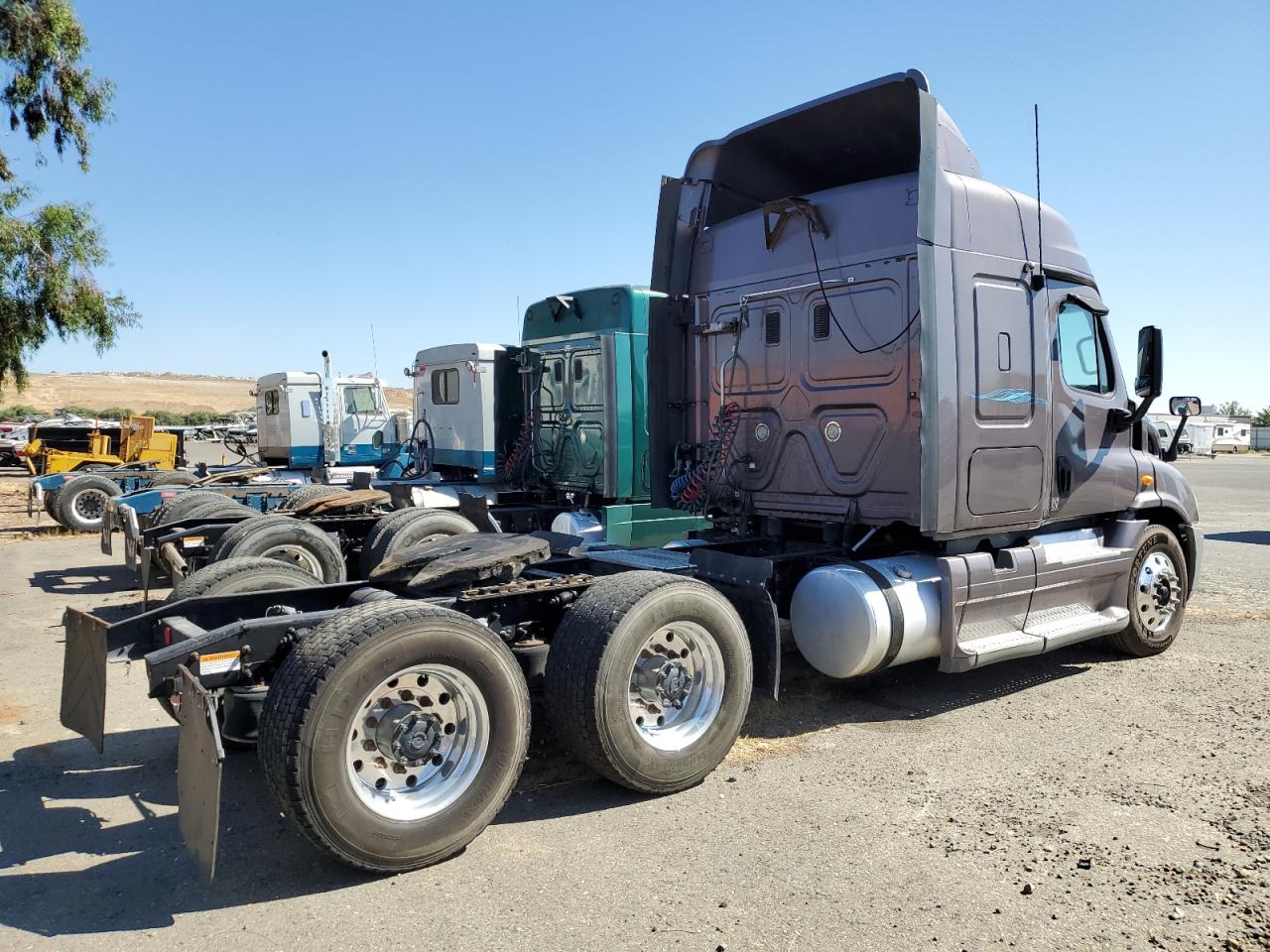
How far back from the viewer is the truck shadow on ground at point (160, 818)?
11.1 feet

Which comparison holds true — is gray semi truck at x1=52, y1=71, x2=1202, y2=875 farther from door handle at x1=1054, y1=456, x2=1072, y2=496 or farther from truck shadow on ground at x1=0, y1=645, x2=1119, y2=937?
truck shadow on ground at x1=0, y1=645, x2=1119, y2=937

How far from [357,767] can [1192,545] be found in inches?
259

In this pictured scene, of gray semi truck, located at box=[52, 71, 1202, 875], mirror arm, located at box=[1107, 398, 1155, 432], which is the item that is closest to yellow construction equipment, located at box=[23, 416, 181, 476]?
gray semi truck, located at box=[52, 71, 1202, 875]

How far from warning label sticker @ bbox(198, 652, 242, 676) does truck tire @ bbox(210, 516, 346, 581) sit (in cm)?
385

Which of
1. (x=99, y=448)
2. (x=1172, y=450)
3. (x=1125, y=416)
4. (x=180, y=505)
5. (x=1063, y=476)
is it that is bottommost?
(x=180, y=505)

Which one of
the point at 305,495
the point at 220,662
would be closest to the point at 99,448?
the point at 305,495

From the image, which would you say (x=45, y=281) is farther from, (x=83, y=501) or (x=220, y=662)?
(x=220, y=662)

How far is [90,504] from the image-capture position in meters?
15.8

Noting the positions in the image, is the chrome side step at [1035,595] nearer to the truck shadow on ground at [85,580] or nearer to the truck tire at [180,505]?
the truck tire at [180,505]

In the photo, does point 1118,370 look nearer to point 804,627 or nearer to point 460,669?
point 804,627

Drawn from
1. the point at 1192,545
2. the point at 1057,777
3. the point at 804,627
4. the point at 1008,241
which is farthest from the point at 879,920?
the point at 1192,545

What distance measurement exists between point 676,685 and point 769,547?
7.02ft

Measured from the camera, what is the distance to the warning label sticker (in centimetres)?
373

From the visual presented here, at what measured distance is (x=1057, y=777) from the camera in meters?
4.50
